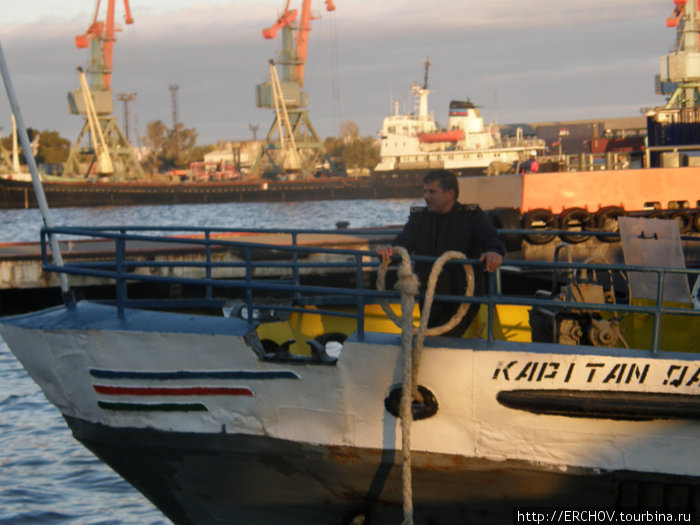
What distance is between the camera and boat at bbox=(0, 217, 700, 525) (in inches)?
201

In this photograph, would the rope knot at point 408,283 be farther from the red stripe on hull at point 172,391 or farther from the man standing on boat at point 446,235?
the red stripe on hull at point 172,391

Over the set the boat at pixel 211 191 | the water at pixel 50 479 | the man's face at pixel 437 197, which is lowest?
the water at pixel 50 479

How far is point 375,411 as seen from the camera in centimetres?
532

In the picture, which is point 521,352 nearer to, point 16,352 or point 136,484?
point 136,484

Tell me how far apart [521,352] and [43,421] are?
23.5ft

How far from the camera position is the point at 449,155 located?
267 feet

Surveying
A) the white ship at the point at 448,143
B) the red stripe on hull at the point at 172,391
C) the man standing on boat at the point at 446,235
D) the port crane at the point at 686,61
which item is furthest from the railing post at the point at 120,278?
the white ship at the point at 448,143

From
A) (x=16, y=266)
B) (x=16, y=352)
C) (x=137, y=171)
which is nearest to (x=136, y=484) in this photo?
(x=16, y=352)

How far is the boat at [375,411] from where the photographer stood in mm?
5098

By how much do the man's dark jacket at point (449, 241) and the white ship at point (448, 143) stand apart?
7368 centimetres

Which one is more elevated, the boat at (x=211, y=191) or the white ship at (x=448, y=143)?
the white ship at (x=448, y=143)

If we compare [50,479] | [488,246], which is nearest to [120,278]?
[488,246]

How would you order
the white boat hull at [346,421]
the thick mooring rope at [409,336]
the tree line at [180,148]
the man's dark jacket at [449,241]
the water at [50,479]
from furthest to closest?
the tree line at [180,148]
the water at [50,479]
the man's dark jacket at [449,241]
the white boat hull at [346,421]
the thick mooring rope at [409,336]

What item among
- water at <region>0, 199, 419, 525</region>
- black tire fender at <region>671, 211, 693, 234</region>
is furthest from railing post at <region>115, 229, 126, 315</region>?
black tire fender at <region>671, 211, 693, 234</region>
